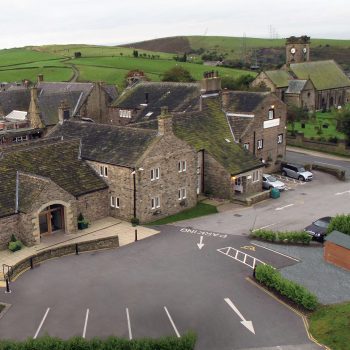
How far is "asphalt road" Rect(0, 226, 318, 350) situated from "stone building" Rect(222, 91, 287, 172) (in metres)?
19.3

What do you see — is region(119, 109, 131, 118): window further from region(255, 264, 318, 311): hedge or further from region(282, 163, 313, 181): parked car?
region(255, 264, 318, 311): hedge

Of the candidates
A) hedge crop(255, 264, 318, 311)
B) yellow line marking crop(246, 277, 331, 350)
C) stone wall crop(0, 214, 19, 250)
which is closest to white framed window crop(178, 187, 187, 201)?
stone wall crop(0, 214, 19, 250)

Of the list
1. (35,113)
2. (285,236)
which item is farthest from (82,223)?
(35,113)

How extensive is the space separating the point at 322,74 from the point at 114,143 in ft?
279

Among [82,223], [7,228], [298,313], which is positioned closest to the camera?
[298,313]

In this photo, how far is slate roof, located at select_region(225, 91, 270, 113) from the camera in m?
56.2

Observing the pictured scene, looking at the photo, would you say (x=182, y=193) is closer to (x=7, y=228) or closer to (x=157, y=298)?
(x=7, y=228)

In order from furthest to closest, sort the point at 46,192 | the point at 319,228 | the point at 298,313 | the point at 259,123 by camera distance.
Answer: the point at 259,123
the point at 319,228
the point at 46,192
the point at 298,313

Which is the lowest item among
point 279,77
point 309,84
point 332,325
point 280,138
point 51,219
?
point 332,325

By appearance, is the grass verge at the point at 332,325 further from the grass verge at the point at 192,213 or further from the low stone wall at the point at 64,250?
the grass verge at the point at 192,213

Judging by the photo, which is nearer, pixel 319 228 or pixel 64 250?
pixel 64 250

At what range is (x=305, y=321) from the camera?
2722cm

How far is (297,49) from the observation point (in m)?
129

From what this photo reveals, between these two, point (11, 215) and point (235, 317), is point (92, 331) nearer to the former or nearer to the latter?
point (235, 317)
